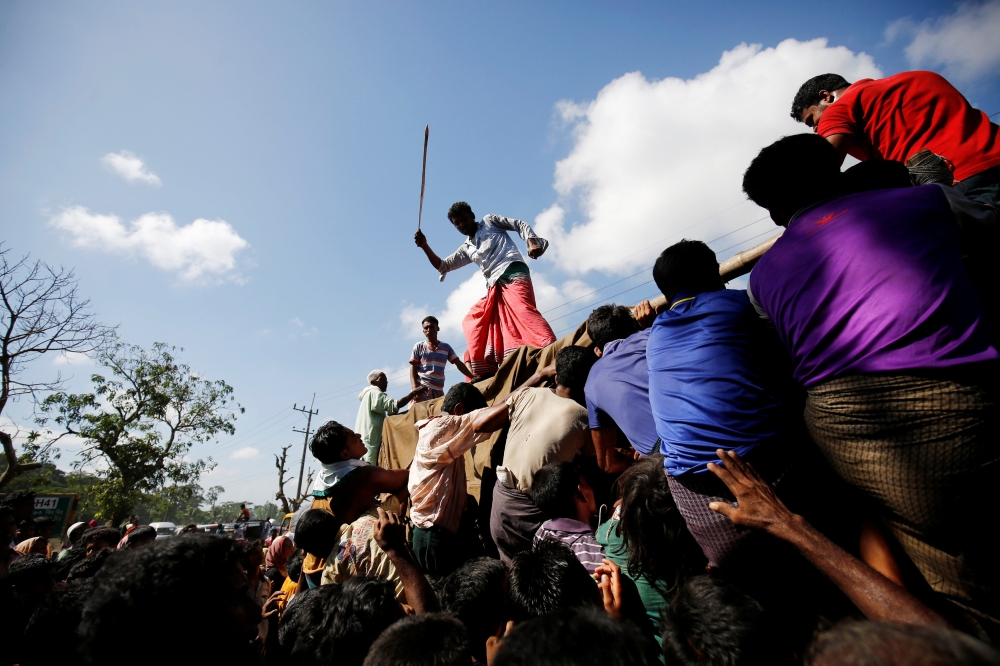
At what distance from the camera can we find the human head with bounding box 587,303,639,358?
3205mm

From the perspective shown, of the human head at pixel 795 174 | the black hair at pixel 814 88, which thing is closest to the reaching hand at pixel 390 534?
the human head at pixel 795 174

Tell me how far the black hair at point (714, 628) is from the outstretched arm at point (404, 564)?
Answer: 1038 mm

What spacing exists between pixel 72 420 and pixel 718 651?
95.6 feet

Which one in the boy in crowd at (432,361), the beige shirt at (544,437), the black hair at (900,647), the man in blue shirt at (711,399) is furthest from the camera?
the boy in crowd at (432,361)

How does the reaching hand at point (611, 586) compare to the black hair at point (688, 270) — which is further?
the black hair at point (688, 270)

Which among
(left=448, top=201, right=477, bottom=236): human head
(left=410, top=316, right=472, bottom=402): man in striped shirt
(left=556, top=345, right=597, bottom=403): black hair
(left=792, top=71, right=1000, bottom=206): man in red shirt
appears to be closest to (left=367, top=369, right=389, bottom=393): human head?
(left=410, top=316, right=472, bottom=402): man in striped shirt

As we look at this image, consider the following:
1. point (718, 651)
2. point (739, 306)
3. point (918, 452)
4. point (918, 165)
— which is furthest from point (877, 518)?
point (918, 165)

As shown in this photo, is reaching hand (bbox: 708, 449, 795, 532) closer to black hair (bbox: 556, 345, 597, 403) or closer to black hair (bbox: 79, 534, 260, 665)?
black hair (bbox: 79, 534, 260, 665)

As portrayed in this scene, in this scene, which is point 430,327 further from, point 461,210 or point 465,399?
point 465,399

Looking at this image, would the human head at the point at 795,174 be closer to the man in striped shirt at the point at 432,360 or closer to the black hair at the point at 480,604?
the black hair at the point at 480,604

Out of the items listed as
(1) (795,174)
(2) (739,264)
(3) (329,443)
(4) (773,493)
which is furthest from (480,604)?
(2) (739,264)

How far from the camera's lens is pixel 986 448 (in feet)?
3.90

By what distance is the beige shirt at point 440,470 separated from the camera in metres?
3.11

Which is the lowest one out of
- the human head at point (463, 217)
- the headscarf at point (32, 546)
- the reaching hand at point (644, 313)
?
the reaching hand at point (644, 313)
